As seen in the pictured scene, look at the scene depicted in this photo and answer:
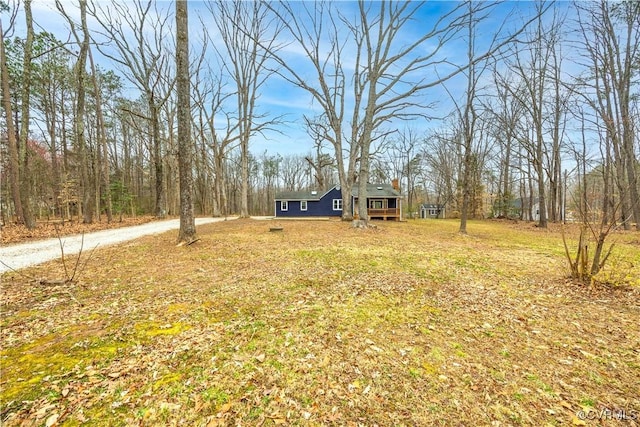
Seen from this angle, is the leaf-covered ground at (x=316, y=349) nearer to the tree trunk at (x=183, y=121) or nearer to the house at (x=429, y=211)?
the tree trunk at (x=183, y=121)

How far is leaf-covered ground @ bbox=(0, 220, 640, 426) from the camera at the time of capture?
2057 mm

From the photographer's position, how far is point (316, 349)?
9.25ft

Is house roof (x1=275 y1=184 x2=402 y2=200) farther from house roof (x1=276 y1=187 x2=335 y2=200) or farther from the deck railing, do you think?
the deck railing

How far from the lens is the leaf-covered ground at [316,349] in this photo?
2.06 m

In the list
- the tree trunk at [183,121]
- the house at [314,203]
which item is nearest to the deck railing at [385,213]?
the house at [314,203]

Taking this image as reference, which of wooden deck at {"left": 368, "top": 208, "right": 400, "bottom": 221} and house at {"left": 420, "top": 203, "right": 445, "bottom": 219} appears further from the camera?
house at {"left": 420, "top": 203, "right": 445, "bottom": 219}

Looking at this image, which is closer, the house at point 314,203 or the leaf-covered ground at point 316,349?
the leaf-covered ground at point 316,349

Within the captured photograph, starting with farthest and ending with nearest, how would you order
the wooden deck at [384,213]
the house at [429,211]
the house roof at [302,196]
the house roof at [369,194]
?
the house at [429,211] < the house roof at [302,196] < the house roof at [369,194] < the wooden deck at [384,213]

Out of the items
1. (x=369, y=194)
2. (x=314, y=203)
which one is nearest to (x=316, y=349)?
(x=369, y=194)

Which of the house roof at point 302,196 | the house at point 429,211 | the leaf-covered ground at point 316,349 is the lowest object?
the leaf-covered ground at point 316,349

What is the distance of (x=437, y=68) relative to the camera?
37.5ft

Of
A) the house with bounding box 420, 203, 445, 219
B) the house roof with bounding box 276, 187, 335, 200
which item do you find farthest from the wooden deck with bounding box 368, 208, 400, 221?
the house with bounding box 420, 203, 445, 219

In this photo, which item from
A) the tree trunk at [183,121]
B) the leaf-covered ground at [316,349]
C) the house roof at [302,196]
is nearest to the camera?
the leaf-covered ground at [316,349]

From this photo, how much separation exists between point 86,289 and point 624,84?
24.1 meters
